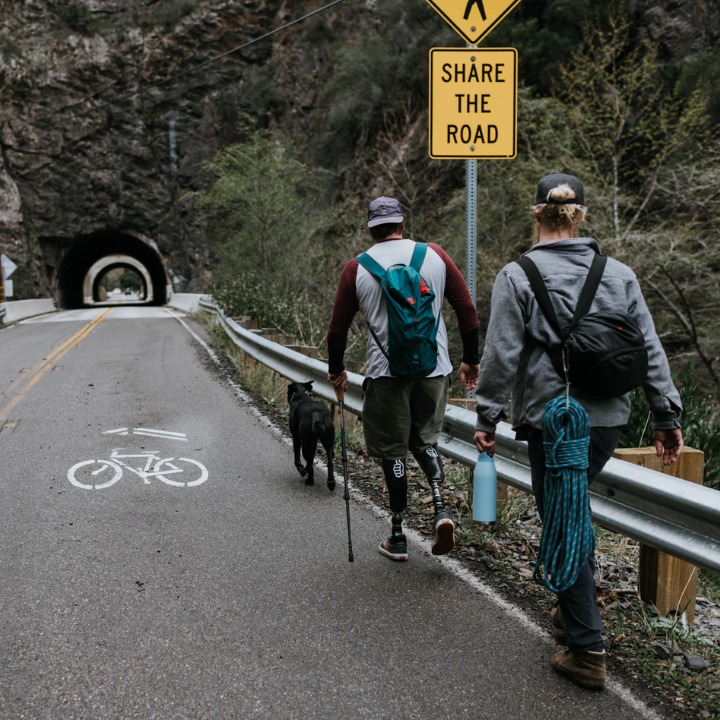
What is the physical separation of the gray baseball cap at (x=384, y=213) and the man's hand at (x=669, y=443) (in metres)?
1.95

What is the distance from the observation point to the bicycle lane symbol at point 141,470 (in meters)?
6.16

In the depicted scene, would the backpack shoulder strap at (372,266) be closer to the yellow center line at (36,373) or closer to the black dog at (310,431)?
the black dog at (310,431)

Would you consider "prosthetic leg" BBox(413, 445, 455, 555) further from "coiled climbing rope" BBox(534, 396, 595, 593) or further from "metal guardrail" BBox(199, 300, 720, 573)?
"coiled climbing rope" BBox(534, 396, 595, 593)

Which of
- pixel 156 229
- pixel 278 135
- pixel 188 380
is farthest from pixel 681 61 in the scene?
pixel 156 229

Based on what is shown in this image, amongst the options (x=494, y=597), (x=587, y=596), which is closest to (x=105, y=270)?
(x=494, y=597)

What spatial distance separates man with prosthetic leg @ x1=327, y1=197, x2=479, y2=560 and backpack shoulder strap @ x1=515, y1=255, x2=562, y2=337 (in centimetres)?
112

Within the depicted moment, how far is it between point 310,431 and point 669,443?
10.9 ft

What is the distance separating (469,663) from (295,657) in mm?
788

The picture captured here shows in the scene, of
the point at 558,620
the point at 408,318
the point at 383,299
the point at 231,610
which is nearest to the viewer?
the point at 558,620

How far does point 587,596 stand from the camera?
3029mm

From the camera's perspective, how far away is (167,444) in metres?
7.53

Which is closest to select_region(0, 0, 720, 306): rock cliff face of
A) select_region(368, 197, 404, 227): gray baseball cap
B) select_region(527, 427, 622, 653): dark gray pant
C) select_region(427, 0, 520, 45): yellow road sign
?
select_region(427, 0, 520, 45): yellow road sign

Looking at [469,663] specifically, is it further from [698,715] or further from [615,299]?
[615,299]

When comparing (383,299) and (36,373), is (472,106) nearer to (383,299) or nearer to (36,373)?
(383,299)
